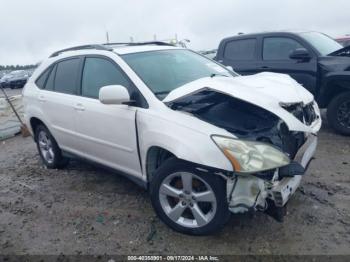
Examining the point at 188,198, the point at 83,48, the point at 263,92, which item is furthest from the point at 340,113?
the point at 83,48

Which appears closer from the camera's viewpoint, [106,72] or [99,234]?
[99,234]

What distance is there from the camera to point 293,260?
2.81m

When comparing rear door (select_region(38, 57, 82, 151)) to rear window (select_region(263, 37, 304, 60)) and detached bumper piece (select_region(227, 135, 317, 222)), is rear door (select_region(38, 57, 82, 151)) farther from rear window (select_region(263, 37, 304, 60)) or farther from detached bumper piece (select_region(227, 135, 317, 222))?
rear window (select_region(263, 37, 304, 60))

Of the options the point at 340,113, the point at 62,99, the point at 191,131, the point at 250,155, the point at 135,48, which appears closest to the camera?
the point at 250,155

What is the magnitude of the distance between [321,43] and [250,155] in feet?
16.0

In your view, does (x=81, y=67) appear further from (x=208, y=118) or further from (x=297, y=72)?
(x=297, y=72)

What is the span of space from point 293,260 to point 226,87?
58.5 inches

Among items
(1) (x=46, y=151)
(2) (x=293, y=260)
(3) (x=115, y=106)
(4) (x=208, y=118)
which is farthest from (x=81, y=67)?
(2) (x=293, y=260)

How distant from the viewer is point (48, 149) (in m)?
5.20

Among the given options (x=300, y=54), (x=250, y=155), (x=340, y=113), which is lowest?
(x=340, y=113)

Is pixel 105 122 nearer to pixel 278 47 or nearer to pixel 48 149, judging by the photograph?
pixel 48 149

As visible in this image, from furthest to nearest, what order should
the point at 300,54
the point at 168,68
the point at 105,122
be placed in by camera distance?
→ 1. the point at 300,54
2. the point at 168,68
3. the point at 105,122

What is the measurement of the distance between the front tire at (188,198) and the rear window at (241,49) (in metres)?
4.74

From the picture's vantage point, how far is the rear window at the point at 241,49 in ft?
23.7
